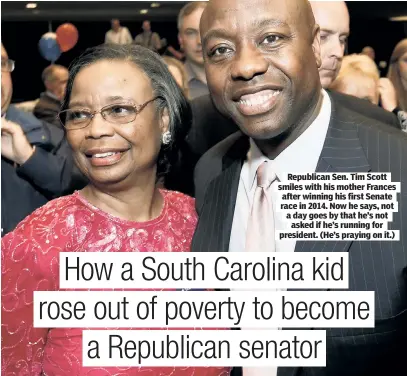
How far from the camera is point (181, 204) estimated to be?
1.17 m

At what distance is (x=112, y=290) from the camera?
1065 millimetres

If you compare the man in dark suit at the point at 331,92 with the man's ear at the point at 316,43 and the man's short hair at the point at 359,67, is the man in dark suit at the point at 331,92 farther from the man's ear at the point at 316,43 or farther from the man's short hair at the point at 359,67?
Answer: the man's ear at the point at 316,43

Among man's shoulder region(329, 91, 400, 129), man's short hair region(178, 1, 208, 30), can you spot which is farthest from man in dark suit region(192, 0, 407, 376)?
man's short hair region(178, 1, 208, 30)

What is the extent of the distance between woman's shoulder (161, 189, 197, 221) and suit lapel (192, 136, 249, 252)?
0.03 m

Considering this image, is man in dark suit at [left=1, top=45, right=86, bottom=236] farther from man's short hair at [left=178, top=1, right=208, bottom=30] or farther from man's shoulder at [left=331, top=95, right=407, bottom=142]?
man's shoulder at [left=331, top=95, right=407, bottom=142]

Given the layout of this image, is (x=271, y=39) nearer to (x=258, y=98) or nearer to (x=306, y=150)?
(x=258, y=98)

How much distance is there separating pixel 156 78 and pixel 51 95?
1.10 meters

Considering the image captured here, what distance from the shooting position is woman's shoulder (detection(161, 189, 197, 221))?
1.15 meters

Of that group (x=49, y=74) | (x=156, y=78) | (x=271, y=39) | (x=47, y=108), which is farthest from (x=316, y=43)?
(x=49, y=74)

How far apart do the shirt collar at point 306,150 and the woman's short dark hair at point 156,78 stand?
15 centimetres

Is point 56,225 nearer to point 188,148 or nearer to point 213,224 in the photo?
point 213,224

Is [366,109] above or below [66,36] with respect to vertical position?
below

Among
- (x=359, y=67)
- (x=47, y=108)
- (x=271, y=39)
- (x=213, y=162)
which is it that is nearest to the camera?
(x=271, y=39)

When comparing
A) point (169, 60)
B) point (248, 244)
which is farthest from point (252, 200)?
point (169, 60)
